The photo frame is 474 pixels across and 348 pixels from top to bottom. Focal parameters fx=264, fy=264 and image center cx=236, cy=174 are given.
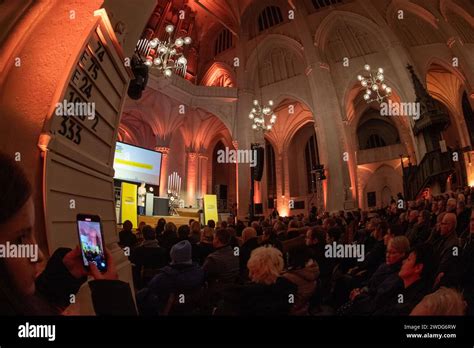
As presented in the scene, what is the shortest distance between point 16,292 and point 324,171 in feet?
45.6

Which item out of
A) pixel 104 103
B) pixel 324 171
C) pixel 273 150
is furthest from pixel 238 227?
pixel 273 150

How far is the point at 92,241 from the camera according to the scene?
1345 mm

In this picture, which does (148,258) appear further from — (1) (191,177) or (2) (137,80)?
(1) (191,177)

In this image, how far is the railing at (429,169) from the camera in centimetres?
1031

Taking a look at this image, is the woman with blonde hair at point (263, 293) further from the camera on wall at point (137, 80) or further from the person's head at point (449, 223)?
the camera on wall at point (137, 80)

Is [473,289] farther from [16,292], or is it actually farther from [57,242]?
[57,242]

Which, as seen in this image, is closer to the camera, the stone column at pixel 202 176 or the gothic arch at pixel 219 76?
the stone column at pixel 202 176

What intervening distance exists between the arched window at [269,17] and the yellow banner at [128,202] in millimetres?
15766

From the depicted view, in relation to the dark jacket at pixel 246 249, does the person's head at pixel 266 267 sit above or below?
above

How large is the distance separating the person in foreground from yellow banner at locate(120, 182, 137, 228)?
5527mm

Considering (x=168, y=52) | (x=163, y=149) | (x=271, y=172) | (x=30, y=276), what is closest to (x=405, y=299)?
(x=30, y=276)

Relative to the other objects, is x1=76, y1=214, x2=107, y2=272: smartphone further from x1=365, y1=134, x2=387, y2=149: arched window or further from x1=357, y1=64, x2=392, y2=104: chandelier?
x1=365, y1=134, x2=387, y2=149: arched window

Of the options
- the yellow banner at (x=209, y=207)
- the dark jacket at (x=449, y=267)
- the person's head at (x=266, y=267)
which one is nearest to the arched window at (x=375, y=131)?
the yellow banner at (x=209, y=207)

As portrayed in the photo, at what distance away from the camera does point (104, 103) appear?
273 cm
